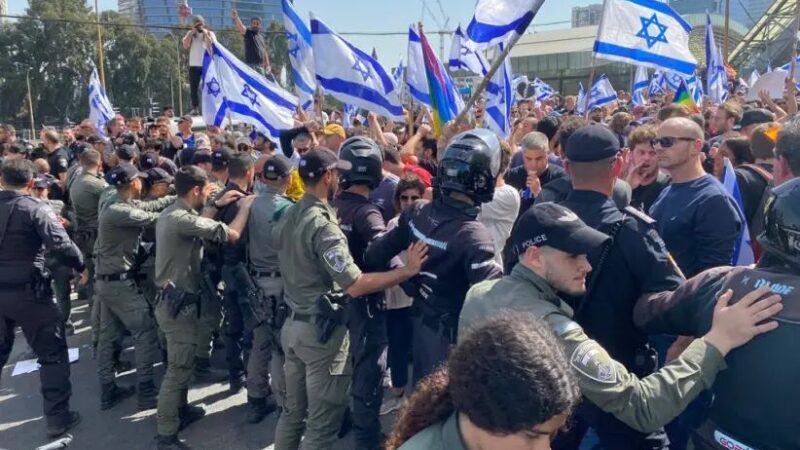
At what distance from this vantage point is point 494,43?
226 inches

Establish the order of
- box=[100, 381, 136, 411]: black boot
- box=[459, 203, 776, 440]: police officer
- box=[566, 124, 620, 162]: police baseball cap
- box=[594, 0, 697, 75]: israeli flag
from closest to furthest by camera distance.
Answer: box=[459, 203, 776, 440]: police officer, box=[566, 124, 620, 162]: police baseball cap, box=[100, 381, 136, 411]: black boot, box=[594, 0, 697, 75]: israeli flag

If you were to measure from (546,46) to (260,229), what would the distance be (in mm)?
57584

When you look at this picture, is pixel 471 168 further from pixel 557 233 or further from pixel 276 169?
pixel 276 169

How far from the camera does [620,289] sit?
2691 millimetres

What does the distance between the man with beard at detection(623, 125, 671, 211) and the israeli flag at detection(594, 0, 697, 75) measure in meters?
2.11

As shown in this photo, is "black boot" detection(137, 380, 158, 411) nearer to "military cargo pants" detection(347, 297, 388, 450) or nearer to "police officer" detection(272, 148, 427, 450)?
"police officer" detection(272, 148, 427, 450)

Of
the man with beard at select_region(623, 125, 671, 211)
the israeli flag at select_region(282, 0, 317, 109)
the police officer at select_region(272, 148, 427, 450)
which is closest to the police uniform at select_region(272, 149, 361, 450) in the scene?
the police officer at select_region(272, 148, 427, 450)

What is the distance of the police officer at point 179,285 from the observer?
4766 millimetres

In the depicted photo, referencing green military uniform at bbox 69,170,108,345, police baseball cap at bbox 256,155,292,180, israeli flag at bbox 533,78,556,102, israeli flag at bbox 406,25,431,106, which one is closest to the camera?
police baseball cap at bbox 256,155,292,180

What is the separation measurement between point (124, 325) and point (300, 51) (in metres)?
3.91

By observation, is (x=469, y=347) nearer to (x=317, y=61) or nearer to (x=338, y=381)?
(x=338, y=381)

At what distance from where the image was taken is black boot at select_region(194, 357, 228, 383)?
613 centimetres

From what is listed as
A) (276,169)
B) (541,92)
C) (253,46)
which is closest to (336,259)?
(276,169)

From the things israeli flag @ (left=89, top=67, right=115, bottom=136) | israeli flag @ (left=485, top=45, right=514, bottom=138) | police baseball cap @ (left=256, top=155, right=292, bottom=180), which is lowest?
police baseball cap @ (left=256, top=155, right=292, bottom=180)
